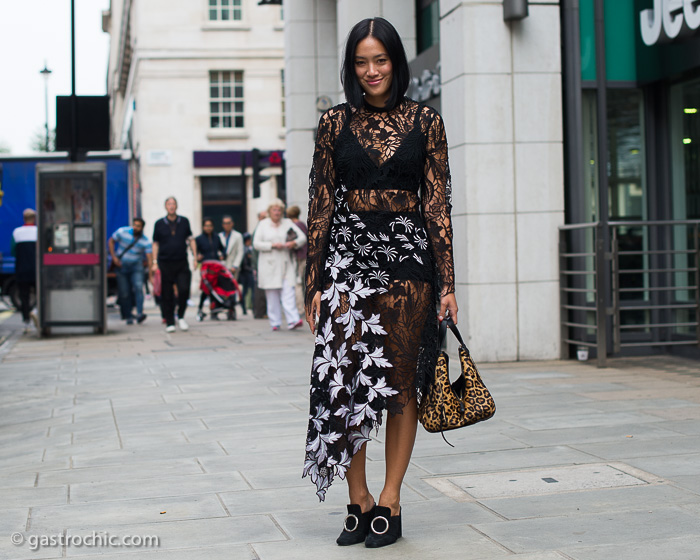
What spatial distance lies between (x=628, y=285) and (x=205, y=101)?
2258 centimetres

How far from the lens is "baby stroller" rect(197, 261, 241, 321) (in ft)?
53.3

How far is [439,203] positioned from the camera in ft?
12.8

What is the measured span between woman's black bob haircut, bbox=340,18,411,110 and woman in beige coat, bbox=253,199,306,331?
33.9 ft

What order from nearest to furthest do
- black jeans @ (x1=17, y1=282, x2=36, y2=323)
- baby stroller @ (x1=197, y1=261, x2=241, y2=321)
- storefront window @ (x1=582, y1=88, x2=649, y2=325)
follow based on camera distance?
storefront window @ (x1=582, y1=88, x2=649, y2=325) → black jeans @ (x1=17, y1=282, x2=36, y2=323) → baby stroller @ (x1=197, y1=261, x2=241, y2=321)

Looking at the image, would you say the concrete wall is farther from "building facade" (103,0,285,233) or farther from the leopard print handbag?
"building facade" (103,0,285,233)

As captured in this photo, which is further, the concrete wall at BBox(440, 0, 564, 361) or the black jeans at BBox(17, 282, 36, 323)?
the black jeans at BBox(17, 282, 36, 323)

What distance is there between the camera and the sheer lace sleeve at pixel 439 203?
3.89 m

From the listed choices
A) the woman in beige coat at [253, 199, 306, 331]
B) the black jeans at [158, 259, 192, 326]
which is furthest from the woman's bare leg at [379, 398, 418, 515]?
the black jeans at [158, 259, 192, 326]

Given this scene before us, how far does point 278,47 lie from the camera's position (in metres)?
31.1

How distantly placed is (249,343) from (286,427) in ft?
19.7

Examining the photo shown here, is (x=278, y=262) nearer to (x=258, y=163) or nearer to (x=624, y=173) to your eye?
(x=258, y=163)

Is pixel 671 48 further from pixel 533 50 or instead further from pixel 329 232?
pixel 329 232

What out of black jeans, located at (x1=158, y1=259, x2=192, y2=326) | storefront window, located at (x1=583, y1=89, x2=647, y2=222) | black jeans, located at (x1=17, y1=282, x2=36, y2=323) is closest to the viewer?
storefront window, located at (x1=583, y1=89, x2=647, y2=222)

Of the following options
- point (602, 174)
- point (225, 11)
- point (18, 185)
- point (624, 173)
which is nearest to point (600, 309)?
point (602, 174)
